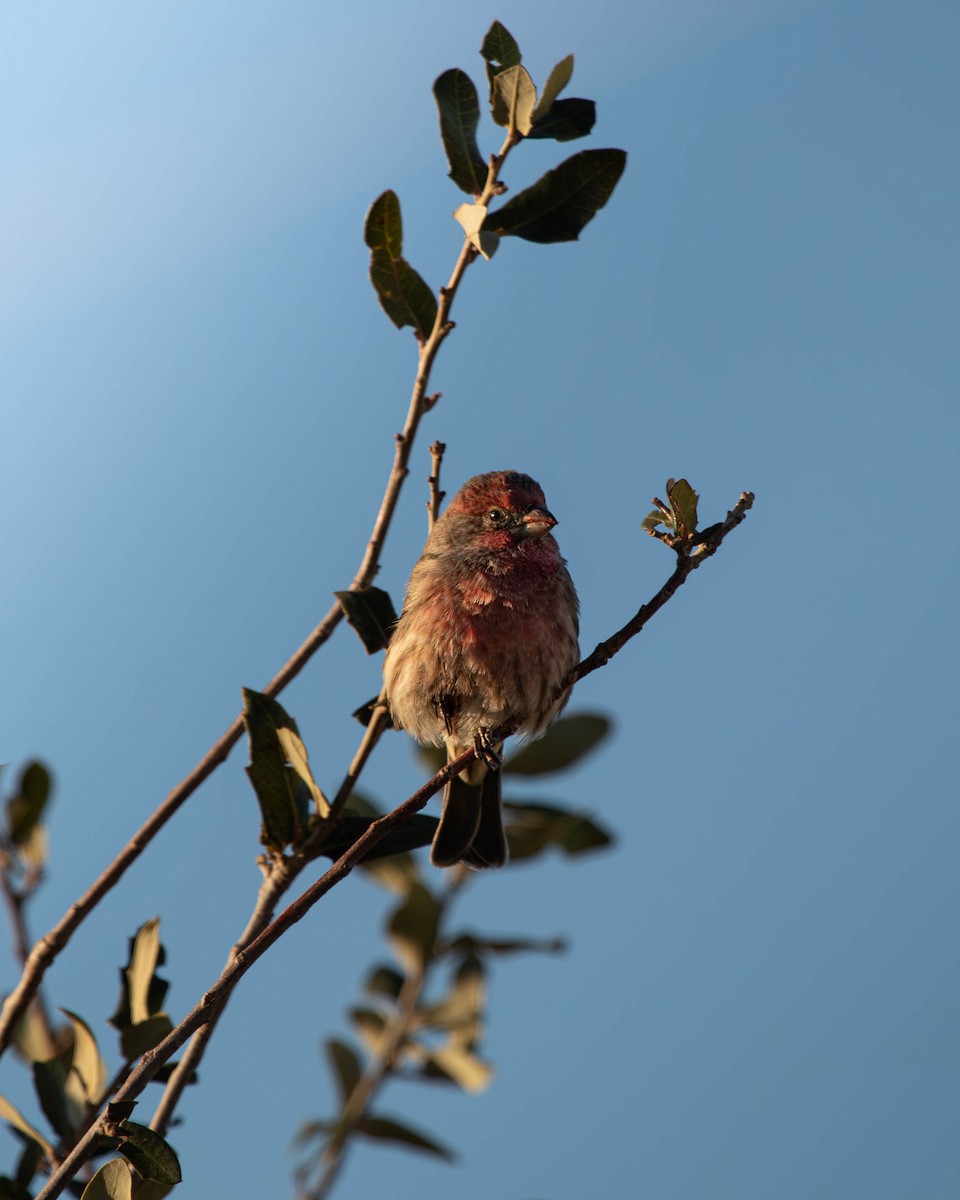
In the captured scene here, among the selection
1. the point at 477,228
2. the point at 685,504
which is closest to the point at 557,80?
the point at 477,228

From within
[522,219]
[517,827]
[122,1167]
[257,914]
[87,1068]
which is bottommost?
[122,1167]

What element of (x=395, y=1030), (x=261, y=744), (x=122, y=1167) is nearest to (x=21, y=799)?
(x=261, y=744)

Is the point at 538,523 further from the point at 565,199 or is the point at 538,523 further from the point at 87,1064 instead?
the point at 87,1064

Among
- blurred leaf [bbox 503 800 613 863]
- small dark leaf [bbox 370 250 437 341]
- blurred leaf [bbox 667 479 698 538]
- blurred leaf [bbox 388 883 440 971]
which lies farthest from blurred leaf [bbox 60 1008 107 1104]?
small dark leaf [bbox 370 250 437 341]

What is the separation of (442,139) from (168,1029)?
8.40 feet

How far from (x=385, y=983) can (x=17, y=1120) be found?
1.47 meters

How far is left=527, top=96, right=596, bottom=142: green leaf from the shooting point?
380 cm

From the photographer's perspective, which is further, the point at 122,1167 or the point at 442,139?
the point at 442,139

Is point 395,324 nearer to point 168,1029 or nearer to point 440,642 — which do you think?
point 440,642

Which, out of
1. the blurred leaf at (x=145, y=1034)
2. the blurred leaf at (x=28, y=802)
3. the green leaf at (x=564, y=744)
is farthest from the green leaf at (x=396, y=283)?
the blurred leaf at (x=145, y=1034)

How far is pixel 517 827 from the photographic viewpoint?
476cm

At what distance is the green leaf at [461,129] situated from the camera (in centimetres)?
378

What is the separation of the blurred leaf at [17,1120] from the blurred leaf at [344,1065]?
1173 mm

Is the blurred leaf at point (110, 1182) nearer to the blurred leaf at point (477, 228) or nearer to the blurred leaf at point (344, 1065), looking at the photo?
the blurred leaf at point (344, 1065)
